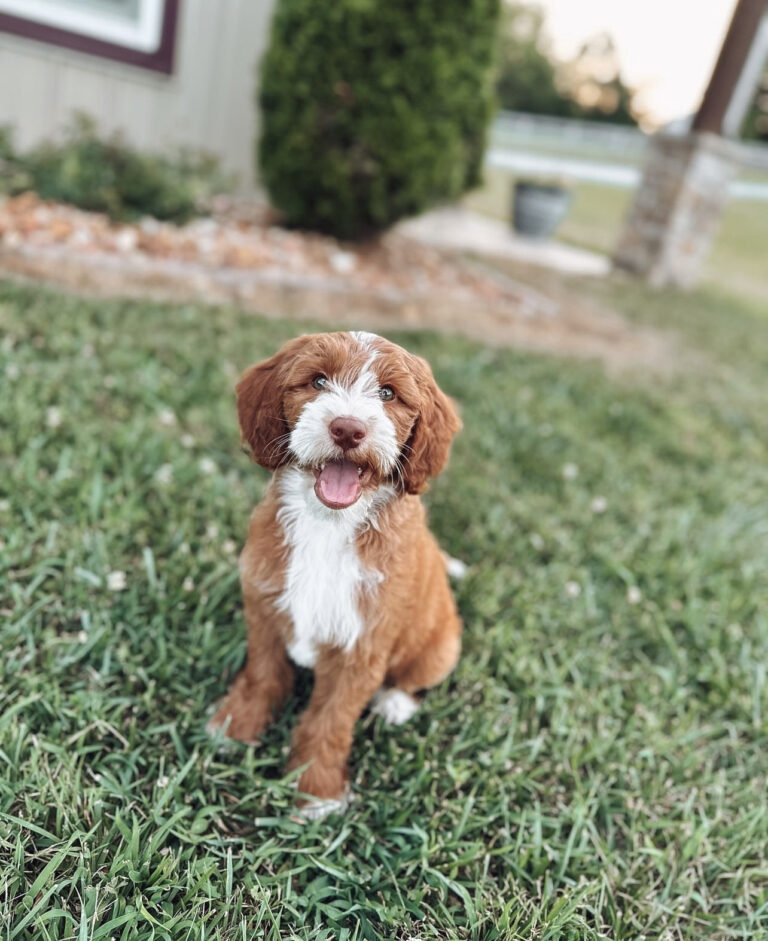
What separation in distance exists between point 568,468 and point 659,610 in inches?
49.3

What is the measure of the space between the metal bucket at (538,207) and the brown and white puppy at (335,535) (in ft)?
38.3

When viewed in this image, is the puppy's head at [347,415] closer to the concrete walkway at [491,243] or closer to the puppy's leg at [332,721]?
the puppy's leg at [332,721]

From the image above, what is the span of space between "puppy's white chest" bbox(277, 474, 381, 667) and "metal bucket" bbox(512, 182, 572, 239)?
12.0 meters

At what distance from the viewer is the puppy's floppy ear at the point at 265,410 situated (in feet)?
5.88

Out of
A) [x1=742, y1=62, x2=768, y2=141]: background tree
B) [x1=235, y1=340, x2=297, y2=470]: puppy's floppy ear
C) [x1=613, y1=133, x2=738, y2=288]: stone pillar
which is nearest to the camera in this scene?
[x1=235, y1=340, x2=297, y2=470]: puppy's floppy ear

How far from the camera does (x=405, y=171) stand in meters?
6.55

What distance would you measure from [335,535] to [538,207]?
1207 centimetres

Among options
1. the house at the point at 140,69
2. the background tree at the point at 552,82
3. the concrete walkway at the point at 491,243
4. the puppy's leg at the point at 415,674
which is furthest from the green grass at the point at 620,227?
the background tree at the point at 552,82

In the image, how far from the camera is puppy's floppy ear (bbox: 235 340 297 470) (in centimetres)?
179

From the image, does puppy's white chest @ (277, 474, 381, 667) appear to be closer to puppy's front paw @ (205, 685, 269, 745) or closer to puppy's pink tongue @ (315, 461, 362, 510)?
puppy's pink tongue @ (315, 461, 362, 510)

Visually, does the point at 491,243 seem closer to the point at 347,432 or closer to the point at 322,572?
the point at 322,572

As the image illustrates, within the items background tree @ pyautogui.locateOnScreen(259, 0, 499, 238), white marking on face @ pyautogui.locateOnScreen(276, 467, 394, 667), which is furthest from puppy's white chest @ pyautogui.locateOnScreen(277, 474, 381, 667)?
background tree @ pyautogui.locateOnScreen(259, 0, 499, 238)

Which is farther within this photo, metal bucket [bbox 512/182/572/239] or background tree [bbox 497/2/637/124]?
background tree [bbox 497/2/637/124]

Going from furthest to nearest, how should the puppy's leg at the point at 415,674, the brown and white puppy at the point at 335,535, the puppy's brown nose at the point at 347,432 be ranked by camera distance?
the puppy's leg at the point at 415,674 → the brown and white puppy at the point at 335,535 → the puppy's brown nose at the point at 347,432
